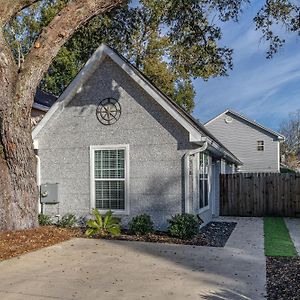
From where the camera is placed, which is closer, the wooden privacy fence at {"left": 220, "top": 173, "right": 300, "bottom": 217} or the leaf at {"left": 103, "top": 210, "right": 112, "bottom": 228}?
the leaf at {"left": 103, "top": 210, "right": 112, "bottom": 228}

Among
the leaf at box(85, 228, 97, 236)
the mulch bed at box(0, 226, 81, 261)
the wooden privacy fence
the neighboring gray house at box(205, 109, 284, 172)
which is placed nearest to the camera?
the mulch bed at box(0, 226, 81, 261)

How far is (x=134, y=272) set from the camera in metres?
6.79

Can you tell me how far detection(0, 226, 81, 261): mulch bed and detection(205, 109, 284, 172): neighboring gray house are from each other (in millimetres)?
24550

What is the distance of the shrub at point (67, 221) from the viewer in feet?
38.4

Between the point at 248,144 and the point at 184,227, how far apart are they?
2461cm

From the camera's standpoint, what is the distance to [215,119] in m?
33.8

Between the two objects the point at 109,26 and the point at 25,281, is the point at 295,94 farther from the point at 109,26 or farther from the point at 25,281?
→ the point at 25,281

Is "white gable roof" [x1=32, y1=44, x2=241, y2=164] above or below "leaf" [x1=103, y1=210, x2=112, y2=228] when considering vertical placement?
above

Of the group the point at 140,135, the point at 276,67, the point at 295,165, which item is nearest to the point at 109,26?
the point at 140,135

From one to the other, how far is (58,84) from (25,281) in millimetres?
23596

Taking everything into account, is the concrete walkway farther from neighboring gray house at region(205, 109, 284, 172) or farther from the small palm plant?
neighboring gray house at region(205, 109, 284, 172)

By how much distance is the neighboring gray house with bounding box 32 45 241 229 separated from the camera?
1092cm

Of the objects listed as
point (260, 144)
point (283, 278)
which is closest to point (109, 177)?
point (283, 278)

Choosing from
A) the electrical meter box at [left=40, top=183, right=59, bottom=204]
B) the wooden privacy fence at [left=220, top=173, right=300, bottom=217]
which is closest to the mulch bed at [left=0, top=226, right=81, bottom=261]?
the electrical meter box at [left=40, top=183, right=59, bottom=204]
